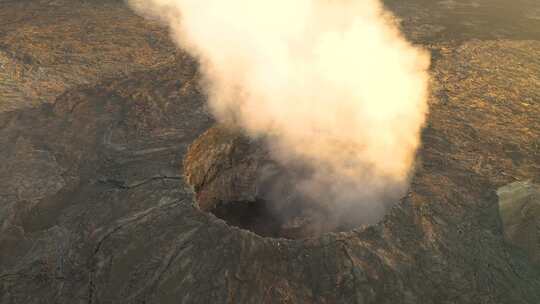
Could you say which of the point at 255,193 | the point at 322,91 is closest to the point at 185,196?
the point at 255,193

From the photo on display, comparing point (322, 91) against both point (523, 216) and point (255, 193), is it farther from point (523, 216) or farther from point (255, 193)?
point (523, 216)

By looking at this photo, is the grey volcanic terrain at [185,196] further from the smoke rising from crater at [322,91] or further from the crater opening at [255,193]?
the smoke rising from crater at [322,91]

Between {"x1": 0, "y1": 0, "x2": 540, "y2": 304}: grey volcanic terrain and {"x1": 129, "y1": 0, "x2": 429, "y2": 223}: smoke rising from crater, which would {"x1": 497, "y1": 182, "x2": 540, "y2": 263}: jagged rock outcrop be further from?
{"x1": 129, "y1": 0, "x2": 429, "y2": 223}: smoke rising from crater

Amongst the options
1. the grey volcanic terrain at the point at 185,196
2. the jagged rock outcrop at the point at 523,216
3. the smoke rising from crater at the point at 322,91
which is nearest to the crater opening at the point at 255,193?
the grey volcanic terrain at the point at 185,196

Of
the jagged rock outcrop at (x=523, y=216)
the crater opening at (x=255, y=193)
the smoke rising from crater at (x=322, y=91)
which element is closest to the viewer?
the jagged rock outcrop at (x=523, y=216)

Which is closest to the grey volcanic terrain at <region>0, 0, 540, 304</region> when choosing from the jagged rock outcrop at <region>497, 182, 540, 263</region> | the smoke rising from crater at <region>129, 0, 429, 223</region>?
the jagged rock outcrop at <region>497, 182, 540, 263</region>

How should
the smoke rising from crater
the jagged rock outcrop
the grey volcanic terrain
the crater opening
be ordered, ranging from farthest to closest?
the crater opening → the smoke rising from crater → the jagged rock outcrop → the grey volcanic terrain
